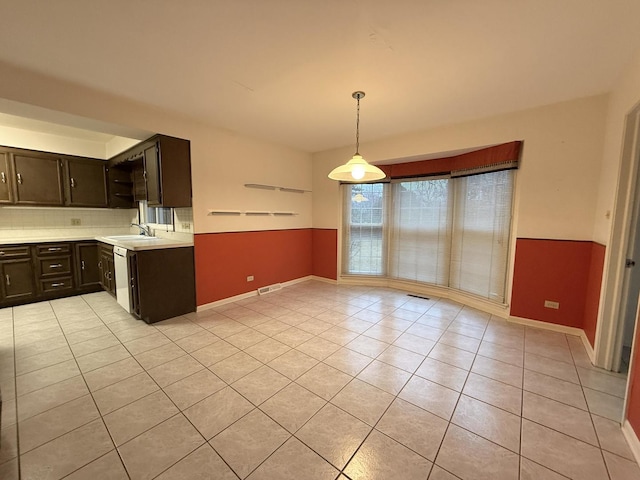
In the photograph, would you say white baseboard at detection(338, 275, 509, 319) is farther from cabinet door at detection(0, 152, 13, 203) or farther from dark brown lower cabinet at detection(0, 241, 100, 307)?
cabinet door at detection(0, 152, 13, 203)

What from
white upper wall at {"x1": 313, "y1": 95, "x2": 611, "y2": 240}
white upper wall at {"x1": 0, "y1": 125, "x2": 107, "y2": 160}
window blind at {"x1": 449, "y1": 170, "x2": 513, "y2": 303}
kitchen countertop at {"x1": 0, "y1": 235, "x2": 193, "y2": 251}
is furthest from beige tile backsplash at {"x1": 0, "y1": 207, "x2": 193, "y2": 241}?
white upper wall at {"x1": 313, "y1": 95, "x2": 611, "y2": 240}

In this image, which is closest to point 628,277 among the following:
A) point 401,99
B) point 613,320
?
point 613,320

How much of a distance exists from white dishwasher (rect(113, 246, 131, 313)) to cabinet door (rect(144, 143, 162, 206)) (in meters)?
0.70

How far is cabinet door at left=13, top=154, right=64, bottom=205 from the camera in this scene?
358 centimetres

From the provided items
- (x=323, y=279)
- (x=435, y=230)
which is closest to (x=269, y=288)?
(x=323, y=279)

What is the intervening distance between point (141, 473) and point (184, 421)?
0.33 metres

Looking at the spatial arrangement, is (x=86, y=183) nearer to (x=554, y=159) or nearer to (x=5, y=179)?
(x=5, y=179)

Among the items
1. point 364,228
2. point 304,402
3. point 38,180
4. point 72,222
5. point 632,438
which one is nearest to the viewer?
point 632,438

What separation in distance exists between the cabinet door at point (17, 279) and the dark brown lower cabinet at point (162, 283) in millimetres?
1852

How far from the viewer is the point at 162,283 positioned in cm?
307

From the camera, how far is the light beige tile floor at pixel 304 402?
1.34 meters

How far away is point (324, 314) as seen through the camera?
132 inches

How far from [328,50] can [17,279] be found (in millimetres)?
4827

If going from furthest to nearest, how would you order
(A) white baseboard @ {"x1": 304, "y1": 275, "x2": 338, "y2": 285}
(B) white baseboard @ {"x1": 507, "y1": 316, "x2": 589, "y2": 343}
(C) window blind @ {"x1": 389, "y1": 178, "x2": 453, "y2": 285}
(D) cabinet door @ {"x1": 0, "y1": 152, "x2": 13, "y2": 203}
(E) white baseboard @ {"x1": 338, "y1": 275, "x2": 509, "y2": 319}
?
(A) white baseboard @ {"x1": 304, "y1": 275, "x2": 338, "y2": 285} < (C) window blind @ {"x1": 389, "y1": 178, "x2": 453, "y2": 285} < (D) cabinet door @ {"x1": 0, "y1": 152, "x2": 13, "y2": 203} < (E) white baseboard @ {"x1": 338, "y1": 275, "x2": 509, "y2": 319} < (B) white baseboard @ {"x1": 507, "y1": 316, "x2": 589, "y2": 343}
